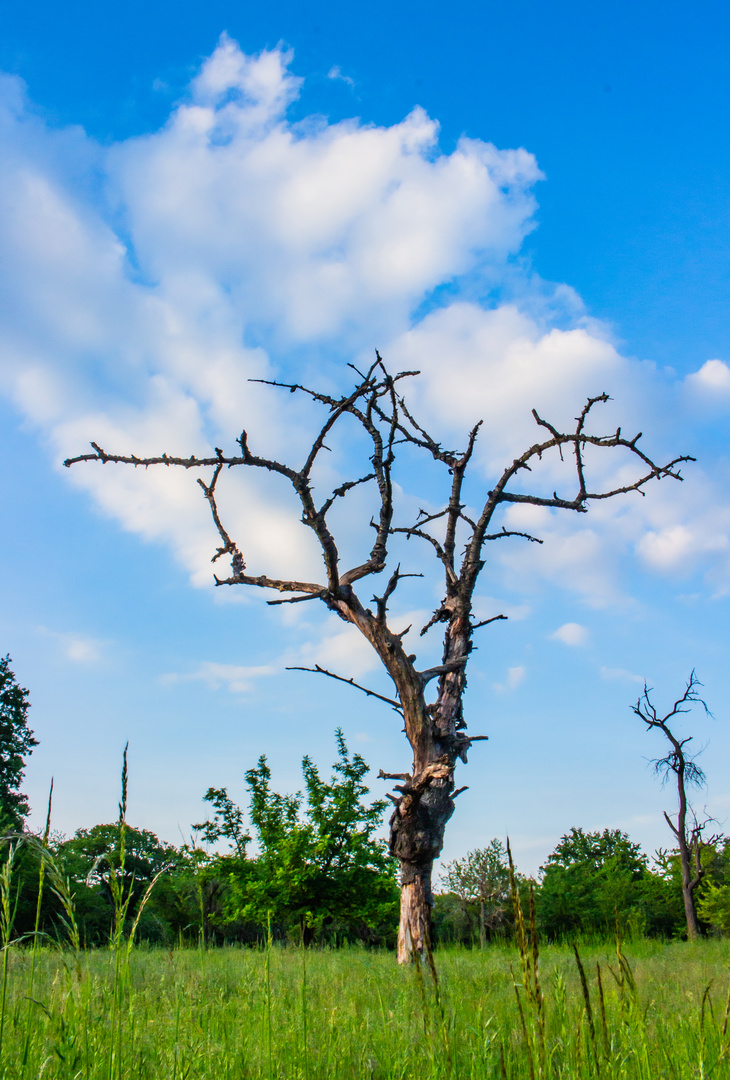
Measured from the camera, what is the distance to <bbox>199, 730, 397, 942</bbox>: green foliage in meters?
16.4

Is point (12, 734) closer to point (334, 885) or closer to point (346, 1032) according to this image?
point (334, 885)

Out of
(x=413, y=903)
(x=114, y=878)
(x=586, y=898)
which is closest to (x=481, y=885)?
(x=586, y=898)

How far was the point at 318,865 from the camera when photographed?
16.7 metres

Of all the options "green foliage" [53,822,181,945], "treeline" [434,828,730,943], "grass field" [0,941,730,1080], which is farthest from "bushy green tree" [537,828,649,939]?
"grass field" [0,941,730,1080]

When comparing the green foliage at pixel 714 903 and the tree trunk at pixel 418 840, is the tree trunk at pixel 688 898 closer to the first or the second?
the green foliage at pixel 714 903

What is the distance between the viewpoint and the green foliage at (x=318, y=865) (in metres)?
16.4

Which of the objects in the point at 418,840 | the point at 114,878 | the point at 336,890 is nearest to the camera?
the point at 114,878

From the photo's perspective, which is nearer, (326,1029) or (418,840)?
(326,1029)

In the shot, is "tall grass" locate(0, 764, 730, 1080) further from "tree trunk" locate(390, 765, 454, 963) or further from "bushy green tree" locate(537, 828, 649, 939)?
"bushy green tree" locate(537, 828, 649, 939)

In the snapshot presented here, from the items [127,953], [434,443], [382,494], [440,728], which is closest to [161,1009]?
[127,953]

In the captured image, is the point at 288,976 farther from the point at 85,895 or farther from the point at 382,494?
the point at 85,895

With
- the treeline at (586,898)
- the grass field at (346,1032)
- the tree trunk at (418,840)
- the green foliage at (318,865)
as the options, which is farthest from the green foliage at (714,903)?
the grass field at (346,1032)

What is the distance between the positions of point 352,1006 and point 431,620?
26.3ft

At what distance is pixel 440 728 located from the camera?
10.5 metres
